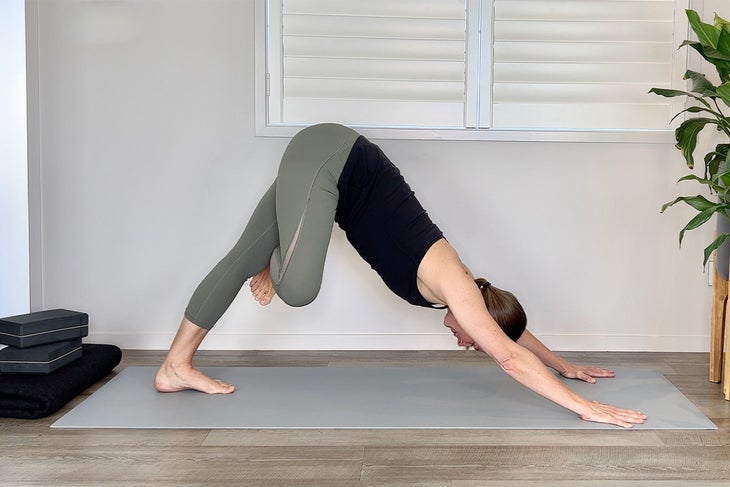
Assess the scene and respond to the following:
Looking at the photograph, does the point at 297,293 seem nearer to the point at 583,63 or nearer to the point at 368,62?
the point at 368,62

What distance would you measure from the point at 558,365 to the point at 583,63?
146 centimetres

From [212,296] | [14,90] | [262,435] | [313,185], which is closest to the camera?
[262,435]

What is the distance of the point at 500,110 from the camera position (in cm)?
349

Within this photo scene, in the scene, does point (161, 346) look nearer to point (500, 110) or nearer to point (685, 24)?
point (500, 110)

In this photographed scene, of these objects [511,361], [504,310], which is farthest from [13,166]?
[511,361]

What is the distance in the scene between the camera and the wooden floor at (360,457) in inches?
77.6

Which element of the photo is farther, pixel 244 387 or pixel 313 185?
pixel 244 387

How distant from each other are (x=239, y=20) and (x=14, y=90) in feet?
3.53

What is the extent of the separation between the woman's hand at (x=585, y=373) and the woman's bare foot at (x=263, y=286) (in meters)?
1.19

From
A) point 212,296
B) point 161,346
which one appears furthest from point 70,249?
point 212,296

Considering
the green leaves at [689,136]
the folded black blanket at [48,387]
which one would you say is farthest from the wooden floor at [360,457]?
the green leaves at [689,136]

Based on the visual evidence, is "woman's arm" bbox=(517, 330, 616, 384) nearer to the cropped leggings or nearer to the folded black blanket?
the cropped leggings

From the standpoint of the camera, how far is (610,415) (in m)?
2.38

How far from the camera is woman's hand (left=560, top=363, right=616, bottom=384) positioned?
9.48 ft
